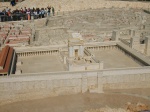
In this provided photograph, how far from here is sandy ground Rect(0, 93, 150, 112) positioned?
18516 millimetres

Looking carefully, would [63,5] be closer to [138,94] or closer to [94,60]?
[94,60]

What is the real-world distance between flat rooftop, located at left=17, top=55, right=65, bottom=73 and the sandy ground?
10.4ft

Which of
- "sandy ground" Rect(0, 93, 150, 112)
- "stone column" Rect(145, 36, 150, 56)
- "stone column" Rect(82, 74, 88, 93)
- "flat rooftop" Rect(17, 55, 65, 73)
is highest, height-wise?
"stone column" Rect(145, 36, 150, 56)

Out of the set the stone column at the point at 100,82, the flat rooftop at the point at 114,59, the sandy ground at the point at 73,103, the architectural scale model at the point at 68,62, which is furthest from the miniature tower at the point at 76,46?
the sandy ground at the point at 73,103

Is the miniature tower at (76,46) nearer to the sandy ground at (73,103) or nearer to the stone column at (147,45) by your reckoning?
the sandy ground at (73,103)

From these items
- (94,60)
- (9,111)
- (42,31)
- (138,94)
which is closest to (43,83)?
(9,111)

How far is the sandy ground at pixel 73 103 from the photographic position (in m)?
18.5

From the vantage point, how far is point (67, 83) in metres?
19.8

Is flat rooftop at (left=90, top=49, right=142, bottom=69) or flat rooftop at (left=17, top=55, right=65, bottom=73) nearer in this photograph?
flat rooftop at (left=17, top=55, right=65, bottom=73)

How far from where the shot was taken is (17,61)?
23828mm

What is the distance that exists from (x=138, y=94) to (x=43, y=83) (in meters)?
6.92

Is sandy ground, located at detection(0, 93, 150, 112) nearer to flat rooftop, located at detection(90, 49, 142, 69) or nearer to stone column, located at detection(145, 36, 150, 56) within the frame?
→ flat rooftop, located at detection(90, 49, 142, 69)

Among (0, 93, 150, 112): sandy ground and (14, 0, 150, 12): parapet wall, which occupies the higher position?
(14, 0, 150, 12): parapet wall

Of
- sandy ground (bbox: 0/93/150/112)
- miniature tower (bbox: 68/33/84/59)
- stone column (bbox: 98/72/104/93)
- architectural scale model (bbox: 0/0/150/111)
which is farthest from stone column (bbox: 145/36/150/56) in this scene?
stone column (bbox: 98/72/104/93)
